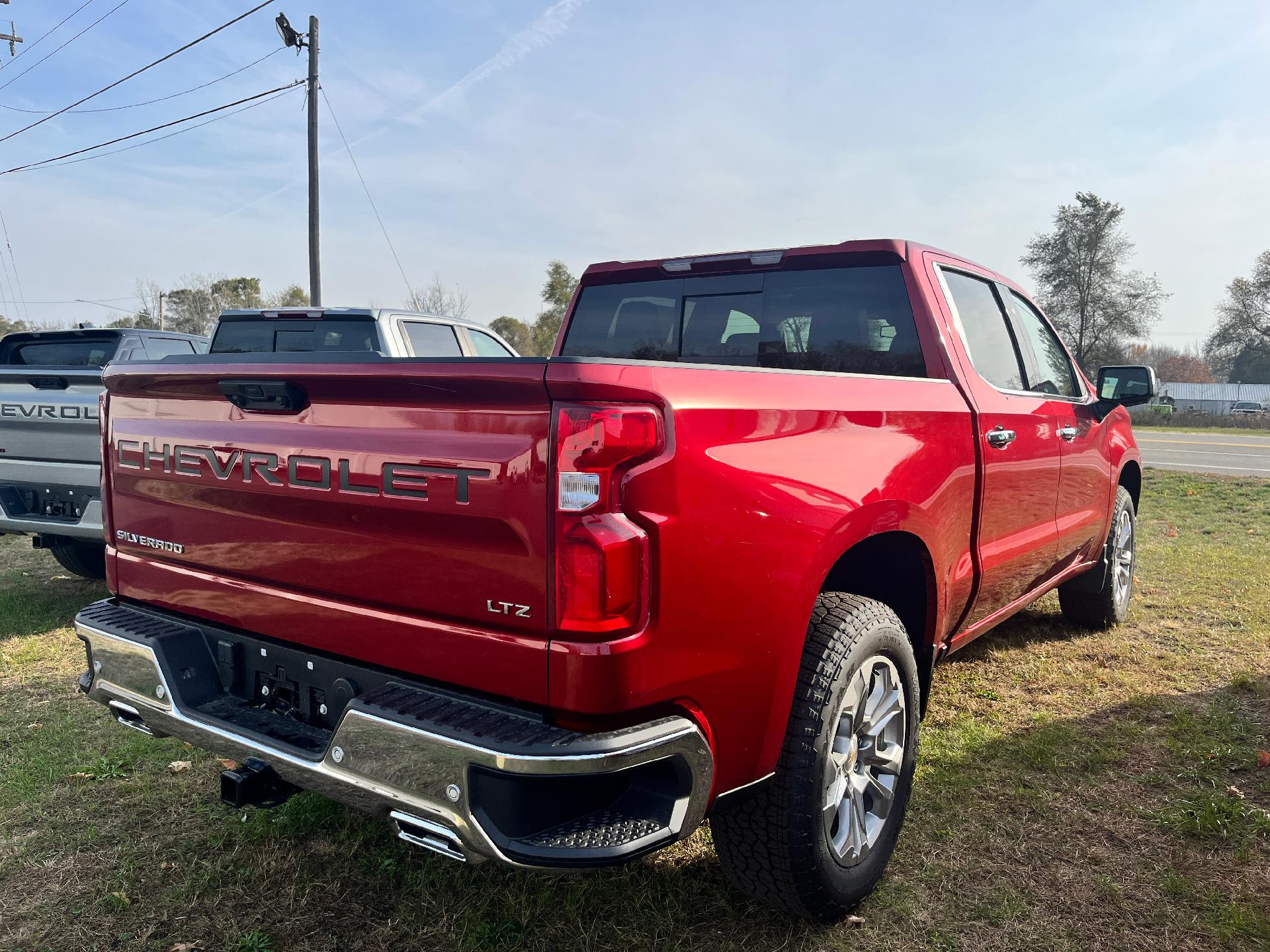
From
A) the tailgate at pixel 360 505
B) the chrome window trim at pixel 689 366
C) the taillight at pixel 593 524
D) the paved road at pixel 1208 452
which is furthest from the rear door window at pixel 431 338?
the paved road at pixel 1208 452

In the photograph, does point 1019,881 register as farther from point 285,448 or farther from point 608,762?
point 285,448

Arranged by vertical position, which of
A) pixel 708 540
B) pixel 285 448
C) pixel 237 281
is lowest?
pixel 708 540

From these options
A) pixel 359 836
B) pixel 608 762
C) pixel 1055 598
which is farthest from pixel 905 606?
pixel 1055 598

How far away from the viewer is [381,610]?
2.07 metres

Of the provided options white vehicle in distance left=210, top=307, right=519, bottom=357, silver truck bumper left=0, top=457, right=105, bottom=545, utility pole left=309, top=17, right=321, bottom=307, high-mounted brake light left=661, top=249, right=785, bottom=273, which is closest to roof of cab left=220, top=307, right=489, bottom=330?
white vehicle in distance left=210, top=307, right=519, bottom=357

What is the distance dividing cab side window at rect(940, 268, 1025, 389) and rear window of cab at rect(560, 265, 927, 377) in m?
0.32

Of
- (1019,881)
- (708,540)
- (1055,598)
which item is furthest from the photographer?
(1055,598)

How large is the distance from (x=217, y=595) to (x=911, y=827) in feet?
7.86

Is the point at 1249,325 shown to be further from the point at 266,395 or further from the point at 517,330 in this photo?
the point at 266,395

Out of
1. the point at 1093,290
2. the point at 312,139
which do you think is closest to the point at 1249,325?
the point at 1093,290

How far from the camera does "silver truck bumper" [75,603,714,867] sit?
1.75 meters

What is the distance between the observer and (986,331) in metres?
3.66

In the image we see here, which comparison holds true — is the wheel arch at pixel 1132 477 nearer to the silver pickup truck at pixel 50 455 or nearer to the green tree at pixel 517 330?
the silver pickup truck at pixel 50 455

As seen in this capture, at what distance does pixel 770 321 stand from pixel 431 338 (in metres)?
4.61
